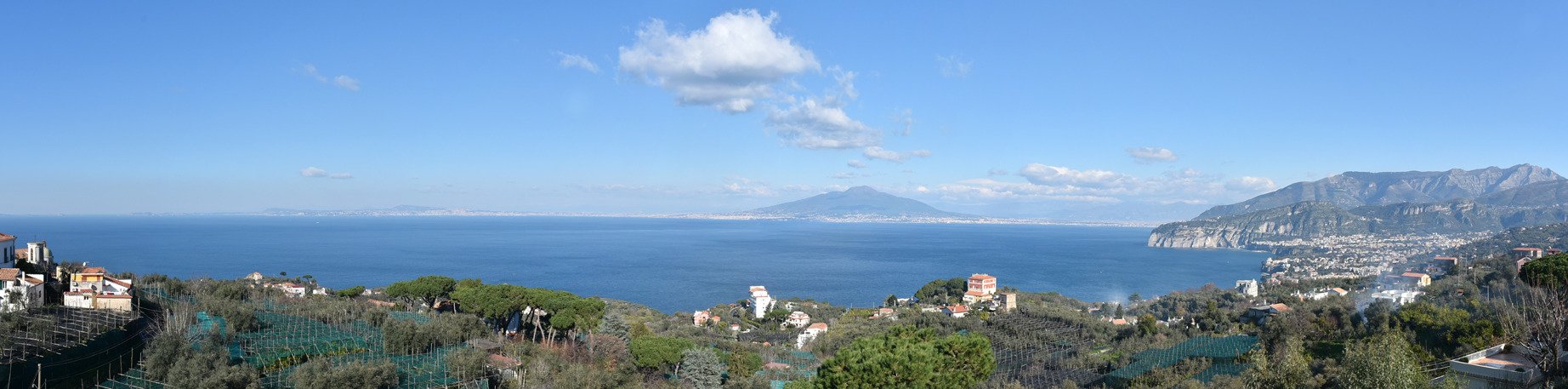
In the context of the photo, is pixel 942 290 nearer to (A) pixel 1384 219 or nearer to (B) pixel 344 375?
(B) pixel 344 375

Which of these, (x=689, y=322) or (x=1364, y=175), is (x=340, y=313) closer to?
(x=689, y=322)

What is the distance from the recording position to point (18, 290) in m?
13.0

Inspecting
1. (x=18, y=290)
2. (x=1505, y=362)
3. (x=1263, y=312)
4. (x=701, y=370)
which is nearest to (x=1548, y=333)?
(x=1505, y=362)

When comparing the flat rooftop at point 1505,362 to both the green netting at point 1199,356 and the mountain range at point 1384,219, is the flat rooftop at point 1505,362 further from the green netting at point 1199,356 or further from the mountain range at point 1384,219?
the mountain range at point 1384,219

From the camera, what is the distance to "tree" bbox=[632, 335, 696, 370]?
586 inches

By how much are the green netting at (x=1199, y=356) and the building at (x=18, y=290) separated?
63.9ft

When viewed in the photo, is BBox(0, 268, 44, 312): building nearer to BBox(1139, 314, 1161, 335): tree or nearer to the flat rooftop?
the flat rooftop

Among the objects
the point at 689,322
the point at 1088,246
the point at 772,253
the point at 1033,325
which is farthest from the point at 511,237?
the point at 1033,325

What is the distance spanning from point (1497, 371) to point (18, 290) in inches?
894

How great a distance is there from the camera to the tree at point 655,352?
14.9 m

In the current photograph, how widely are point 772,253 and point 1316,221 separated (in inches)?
2918

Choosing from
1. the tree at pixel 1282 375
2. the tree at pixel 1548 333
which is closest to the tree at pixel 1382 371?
the tree at pixel 1282 375

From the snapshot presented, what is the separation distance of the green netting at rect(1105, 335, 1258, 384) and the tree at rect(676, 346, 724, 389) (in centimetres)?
797

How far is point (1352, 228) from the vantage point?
317 feet
